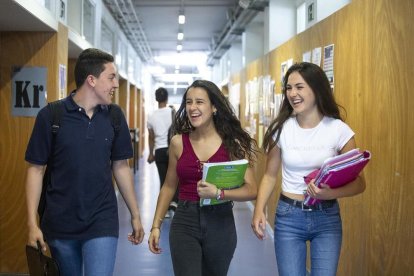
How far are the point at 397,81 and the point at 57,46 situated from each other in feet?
9.35

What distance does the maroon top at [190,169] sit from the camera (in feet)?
7.82

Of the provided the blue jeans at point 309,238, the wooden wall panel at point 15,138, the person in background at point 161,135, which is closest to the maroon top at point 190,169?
the blue jeans at point 309,238

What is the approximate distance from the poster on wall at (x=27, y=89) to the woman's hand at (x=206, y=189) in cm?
249

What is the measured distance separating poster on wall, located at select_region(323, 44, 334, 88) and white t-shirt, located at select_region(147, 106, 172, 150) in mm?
2661

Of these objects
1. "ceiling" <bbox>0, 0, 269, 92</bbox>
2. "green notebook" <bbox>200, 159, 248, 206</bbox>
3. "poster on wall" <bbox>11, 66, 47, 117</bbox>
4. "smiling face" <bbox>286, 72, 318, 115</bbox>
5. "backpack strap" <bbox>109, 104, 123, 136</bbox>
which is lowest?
"green notebook" <bbox>200, 159, 248, 206</bbox>

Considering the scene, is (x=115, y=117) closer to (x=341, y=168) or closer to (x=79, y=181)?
(x=79, y=181)

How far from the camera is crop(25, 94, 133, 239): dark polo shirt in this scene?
2242 mm

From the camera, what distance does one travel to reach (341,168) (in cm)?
209

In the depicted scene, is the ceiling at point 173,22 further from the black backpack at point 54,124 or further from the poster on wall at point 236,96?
the black backpack at point 54,124

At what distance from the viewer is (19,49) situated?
425cm

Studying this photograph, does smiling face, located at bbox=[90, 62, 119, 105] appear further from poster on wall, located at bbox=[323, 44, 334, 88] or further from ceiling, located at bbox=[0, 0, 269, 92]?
poster on wall, located at bbox=[323, 44, 334, 88]

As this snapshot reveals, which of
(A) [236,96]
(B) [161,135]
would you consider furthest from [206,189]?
(A) [236,96]

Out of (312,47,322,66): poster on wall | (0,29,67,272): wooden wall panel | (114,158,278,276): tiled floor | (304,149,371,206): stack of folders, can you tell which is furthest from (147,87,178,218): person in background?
(304,149,371,206): stack of folders

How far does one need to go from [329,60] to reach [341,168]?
1.94 m
